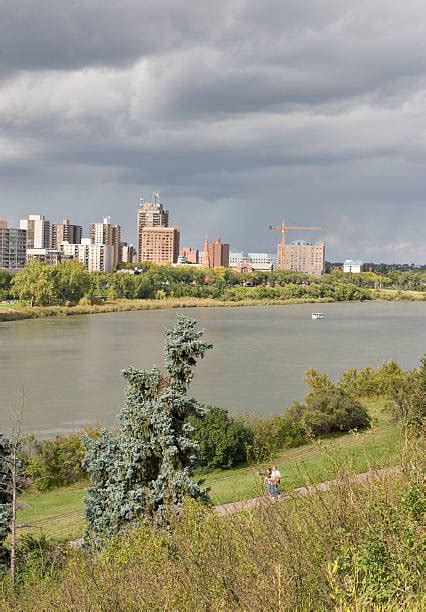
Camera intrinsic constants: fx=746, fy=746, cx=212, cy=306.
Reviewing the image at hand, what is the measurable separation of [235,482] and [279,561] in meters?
6.04

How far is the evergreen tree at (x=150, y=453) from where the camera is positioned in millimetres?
6395

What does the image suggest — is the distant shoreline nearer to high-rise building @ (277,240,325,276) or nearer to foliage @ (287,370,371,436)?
foliage @ (287,370,371,436)

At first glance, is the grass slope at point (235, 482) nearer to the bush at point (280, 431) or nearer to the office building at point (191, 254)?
the bush at point (280, 431)

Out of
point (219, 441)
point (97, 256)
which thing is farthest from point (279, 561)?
point (97, 256)

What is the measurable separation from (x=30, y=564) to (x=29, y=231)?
123 metres

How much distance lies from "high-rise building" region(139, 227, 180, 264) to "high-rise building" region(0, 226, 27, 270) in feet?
122

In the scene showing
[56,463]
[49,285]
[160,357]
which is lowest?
[56,463]

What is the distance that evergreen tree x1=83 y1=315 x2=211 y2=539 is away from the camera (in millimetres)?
6395

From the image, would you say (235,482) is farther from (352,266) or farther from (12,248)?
(352,266)

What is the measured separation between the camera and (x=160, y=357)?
2559 cm

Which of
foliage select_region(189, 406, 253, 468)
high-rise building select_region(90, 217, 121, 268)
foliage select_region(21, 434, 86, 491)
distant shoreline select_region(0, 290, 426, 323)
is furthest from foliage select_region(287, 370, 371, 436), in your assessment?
high-rise building select_region(90, 217, 121, 268)

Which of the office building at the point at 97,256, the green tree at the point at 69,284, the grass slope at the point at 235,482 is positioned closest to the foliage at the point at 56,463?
the grass slope at the point at 235,482

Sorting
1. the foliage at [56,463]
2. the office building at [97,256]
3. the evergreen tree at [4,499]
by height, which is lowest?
the foliage at [56,463]

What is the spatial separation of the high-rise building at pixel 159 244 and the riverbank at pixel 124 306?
61401 millimetres
